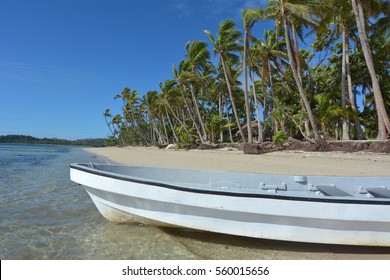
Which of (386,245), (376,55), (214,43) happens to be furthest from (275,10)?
(386,245)

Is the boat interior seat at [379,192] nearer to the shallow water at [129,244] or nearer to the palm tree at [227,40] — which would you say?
the shallow water at [129,244]

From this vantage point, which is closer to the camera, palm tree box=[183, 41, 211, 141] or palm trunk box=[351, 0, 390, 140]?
palm trunk box=[351, 0, 390, 140]

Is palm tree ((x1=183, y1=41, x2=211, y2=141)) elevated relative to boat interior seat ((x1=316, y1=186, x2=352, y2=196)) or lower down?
elevated

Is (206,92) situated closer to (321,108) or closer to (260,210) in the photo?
(321,108)

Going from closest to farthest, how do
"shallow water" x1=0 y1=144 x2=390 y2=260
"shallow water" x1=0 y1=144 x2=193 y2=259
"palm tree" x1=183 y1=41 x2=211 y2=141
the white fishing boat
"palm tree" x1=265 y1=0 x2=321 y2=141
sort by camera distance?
1. the white fishing boat
2. "shallow water" x1=0 y1=144 x2=390 y2=260
3. "shallow water" x1=0 y1=144 x2=193 y2=259
4. "palm tree" x1=265 y1=0 x2=321 y2=141
5. "palm tree" x1=183 y1=41 x2=211 y2=141

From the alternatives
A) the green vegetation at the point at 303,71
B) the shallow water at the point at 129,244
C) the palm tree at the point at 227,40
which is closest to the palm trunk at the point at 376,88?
the green vegetation at the point at 303,71

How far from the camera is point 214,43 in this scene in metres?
23.3

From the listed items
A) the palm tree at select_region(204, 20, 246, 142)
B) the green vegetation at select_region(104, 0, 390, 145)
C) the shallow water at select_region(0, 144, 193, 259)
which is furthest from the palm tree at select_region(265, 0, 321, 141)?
the shallow water at select_region(0, 144, 193, 259)

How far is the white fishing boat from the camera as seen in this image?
287cm

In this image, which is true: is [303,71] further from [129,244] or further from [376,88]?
[129,244]

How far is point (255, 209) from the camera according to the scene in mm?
3021

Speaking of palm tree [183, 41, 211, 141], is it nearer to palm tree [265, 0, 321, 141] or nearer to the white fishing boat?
palm tree [265, 0, 321, 141]

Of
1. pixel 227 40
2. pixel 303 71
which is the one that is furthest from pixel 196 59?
pixel 303 71
